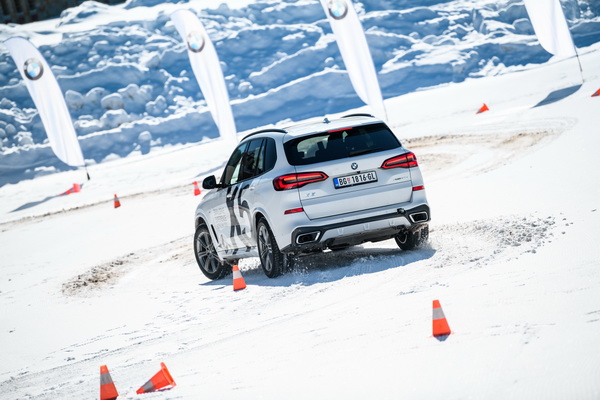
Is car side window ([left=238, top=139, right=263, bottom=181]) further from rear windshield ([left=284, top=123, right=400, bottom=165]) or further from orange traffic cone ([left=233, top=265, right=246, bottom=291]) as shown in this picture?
orange traffic cone ([left=233, top=265, right=246, bottom=291])

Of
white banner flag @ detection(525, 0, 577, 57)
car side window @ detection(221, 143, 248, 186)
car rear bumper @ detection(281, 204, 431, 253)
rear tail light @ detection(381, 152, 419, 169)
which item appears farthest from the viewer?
white banner flag @ detection(525, 0, 577, 57)

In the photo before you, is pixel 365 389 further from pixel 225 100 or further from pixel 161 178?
pixel 161 178

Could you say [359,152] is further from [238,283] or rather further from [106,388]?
[106,388]

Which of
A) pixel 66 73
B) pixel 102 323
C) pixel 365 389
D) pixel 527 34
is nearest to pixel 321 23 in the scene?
pixel 527 34

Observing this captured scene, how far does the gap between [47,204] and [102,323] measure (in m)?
24.7

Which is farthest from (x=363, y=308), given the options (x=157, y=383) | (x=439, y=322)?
(x=157, y=383)

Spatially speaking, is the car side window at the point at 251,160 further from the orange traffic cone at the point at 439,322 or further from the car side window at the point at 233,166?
the orange traffic cone at the point at 439,322

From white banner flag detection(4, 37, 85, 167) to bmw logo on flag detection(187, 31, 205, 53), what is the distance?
5.02m

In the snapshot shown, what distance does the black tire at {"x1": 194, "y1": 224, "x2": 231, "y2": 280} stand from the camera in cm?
1099

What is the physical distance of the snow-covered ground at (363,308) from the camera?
15.2 feet

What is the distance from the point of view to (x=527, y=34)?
62.3m

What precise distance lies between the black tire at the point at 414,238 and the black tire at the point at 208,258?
2565mm

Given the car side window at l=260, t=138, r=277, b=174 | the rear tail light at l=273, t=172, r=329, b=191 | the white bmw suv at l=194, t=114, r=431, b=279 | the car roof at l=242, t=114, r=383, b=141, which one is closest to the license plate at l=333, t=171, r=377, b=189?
the white bmw suv at l=194, t=114, r=431, b=279

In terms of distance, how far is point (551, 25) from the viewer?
27.8 meters
